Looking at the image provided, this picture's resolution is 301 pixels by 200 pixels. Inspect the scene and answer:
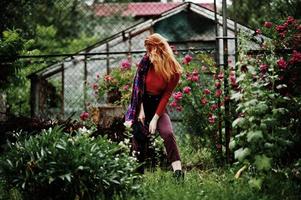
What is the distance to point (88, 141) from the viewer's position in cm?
507

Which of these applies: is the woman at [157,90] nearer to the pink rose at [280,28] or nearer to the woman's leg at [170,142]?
the woman's leg at [170,142]

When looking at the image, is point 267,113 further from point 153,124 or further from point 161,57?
point 161,57

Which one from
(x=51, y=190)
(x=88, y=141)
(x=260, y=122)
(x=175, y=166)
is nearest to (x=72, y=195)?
(x=51, y=190)

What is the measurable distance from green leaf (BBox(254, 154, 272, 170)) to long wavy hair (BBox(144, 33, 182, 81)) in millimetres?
1521

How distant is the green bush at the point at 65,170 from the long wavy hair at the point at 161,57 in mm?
1119

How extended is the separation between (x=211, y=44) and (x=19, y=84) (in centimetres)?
853

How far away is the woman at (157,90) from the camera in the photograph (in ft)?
18.7

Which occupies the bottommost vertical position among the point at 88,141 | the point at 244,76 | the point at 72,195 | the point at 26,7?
the point at 72,195

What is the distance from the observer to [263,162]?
15.1 feet

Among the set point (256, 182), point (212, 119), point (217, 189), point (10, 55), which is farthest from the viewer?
point (10, 55)

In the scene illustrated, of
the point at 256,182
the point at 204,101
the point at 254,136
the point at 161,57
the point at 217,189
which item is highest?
the point at 161,57

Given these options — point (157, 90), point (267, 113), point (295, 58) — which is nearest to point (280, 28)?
point (295, 58)

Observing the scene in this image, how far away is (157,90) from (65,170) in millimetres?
1627

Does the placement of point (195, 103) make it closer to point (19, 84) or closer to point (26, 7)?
point (19, 84)
